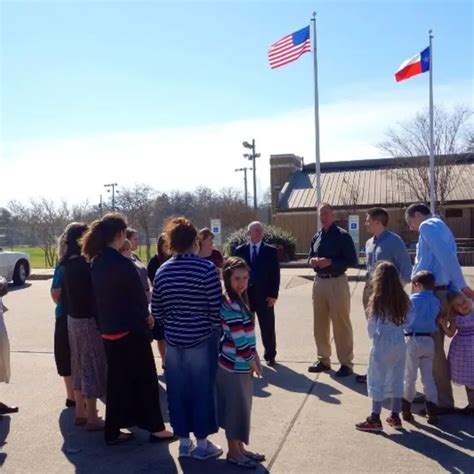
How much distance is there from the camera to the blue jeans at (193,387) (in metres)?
4.69

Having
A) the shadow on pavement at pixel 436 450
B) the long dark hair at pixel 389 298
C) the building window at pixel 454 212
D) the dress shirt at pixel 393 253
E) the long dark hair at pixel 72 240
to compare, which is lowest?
the shadow on pavement at pixel 436 450

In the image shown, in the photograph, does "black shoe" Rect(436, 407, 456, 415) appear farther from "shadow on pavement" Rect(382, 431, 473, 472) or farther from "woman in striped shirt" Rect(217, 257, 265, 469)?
"woman in striped shirt" Rect(217, 257, 265, 469)

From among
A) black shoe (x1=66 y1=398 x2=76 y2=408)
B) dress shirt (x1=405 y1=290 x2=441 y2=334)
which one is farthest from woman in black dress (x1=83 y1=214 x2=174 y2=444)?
dress shirt (x1=405 y1=290 x2=441 y2=334)

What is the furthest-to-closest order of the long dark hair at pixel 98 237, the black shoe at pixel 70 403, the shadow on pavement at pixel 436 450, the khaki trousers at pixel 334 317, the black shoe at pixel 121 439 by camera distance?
the khaki trousers at pixel 334 317 → the black shoe at pixel 70 403 → the black shoe at pixel 121 439 → the long dark hair at pixel 98 237 → the shadow on pavement at pixel 436 450

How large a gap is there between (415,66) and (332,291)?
1633 centimetres

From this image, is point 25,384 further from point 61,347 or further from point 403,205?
point 403,205

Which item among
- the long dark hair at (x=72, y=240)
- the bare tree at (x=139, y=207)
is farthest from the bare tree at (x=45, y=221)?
the long dark hair at (x=72, y=240)

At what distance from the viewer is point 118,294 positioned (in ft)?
16.0

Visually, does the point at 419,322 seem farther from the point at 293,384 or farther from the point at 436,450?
the point at 293,384

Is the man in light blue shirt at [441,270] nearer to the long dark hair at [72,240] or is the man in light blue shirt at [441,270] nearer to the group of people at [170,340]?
the group of people at [170,340]

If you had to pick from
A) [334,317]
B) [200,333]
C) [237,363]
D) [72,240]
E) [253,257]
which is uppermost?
[72,240]

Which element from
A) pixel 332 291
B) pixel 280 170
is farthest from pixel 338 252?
pixel 280 170

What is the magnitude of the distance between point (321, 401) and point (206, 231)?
105 inches

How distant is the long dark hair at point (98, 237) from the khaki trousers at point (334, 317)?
3.19m
